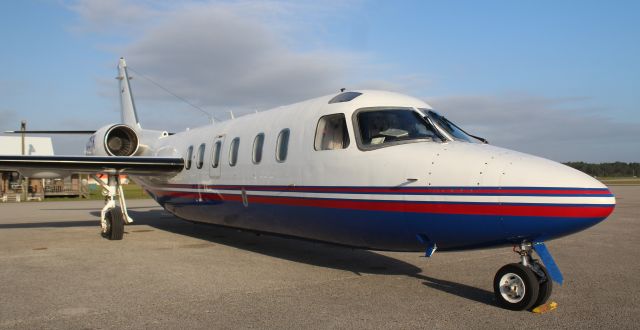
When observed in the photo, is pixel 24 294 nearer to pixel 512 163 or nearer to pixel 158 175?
pixel 512 163

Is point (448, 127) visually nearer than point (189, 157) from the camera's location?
Yes

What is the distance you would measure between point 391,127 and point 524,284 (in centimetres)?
265

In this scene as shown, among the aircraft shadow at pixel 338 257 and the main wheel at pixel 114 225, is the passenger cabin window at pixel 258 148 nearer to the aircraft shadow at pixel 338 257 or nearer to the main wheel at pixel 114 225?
the aircraft shadow at pixel 338 257

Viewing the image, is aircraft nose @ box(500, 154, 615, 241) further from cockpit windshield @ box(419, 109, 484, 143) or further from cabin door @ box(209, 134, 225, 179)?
cabin door @ box(209, 134, 225, 179)

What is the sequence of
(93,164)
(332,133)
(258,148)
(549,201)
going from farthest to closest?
(93,164), (258,148), (332,133), (549,201)

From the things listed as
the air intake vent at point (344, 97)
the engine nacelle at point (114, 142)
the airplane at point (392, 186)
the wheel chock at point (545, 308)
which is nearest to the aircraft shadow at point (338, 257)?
the wheel chock at point (545, 308)

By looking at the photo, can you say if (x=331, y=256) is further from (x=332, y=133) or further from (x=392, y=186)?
(x=392, y=186)

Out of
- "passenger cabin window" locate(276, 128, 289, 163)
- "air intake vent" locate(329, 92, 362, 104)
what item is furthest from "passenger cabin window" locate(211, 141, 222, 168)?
"air intake vent" locate(329, 92, 362, 104)

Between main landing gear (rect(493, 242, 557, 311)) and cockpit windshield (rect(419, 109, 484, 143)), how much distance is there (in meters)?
1.80

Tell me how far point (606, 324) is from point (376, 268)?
12.4 ft

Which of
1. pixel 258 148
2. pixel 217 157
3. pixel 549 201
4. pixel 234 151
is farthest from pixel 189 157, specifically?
pixel 549 201

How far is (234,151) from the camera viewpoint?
10164 mm

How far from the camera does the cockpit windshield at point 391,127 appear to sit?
6809 mm

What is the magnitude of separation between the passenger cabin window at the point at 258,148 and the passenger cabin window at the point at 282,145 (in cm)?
58
